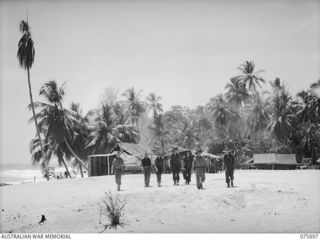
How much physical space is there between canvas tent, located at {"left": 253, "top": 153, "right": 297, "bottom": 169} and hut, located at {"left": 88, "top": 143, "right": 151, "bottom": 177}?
18149 millimetres

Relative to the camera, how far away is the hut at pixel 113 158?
3138 centimetres

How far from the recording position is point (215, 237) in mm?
10797

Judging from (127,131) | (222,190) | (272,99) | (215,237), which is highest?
(272,99)

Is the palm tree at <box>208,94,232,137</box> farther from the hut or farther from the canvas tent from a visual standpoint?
the hut

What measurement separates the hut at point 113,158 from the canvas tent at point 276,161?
715 inches

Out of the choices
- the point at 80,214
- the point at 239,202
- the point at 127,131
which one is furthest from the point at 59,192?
the point at 127,131

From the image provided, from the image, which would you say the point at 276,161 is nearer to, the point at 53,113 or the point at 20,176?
the point at 53,113

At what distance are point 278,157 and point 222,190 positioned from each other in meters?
32.8

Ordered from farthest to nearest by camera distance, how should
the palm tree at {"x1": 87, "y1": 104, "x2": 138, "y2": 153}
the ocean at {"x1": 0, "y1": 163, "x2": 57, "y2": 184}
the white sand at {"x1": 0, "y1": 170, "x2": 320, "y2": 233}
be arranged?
the ocean at {"x1": 0, "y1": 163, "x2": 57, "y2": 184} < the palm tree at {"x1": 87, "y1": 104, "x2": 138, "y2": 153} < the white sand at {"x1": 0, "y1": 170, "x2": 320, "y2": 233}

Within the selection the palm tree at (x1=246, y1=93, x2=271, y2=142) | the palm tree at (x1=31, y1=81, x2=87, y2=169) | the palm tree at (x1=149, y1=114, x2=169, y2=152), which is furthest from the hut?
the palm tree at (x1=246, y1=93, x2=271, y2=142)

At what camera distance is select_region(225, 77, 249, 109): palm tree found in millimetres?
52584

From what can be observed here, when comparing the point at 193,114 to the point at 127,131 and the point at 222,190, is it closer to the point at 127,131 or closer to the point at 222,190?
the point at 127,131

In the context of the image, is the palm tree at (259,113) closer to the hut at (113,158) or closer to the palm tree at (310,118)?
the palm tree at (310,118)

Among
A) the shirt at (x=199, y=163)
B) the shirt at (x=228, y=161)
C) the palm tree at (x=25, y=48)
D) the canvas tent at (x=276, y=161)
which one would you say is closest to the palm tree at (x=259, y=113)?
the canvas tent at (x=276, y=161)
